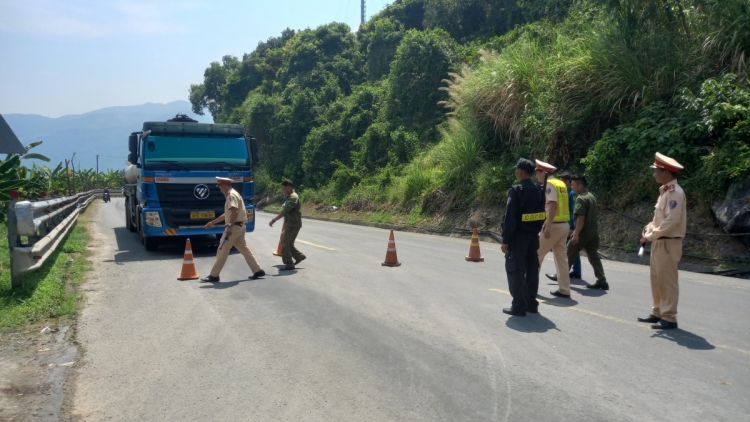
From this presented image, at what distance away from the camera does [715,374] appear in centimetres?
514

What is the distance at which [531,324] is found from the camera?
272 inches

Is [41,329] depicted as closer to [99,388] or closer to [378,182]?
[99,388]

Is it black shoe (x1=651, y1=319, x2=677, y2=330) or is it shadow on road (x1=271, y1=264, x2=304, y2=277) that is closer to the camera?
black shoe (x1=651, y1=319, x2=677, y2=330)

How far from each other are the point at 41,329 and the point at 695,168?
44.9 feet

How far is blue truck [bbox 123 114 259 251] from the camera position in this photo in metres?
13.5

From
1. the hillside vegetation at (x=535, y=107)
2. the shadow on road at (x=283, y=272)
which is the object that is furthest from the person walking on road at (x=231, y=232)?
the hillside vegetation at (x=535, y=107)

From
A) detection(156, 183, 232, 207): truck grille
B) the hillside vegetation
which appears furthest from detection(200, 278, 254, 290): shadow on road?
the hillside vegetation

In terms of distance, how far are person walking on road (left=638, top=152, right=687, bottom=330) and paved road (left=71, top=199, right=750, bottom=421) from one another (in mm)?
273

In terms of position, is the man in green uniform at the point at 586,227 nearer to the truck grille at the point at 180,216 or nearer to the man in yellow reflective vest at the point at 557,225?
the man in yellow reflective vest at the point at 557,225

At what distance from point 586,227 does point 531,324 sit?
2.82 m

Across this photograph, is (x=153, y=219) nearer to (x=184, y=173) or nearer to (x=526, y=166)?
(x=184, y=173)

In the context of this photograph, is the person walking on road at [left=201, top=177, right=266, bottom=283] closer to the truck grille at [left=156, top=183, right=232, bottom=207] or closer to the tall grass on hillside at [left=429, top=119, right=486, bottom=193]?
the truck grille at [left=156, top=183, right=232, bottom=207]

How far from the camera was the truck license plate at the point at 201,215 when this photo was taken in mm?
13695

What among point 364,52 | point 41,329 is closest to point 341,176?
point 364,52
